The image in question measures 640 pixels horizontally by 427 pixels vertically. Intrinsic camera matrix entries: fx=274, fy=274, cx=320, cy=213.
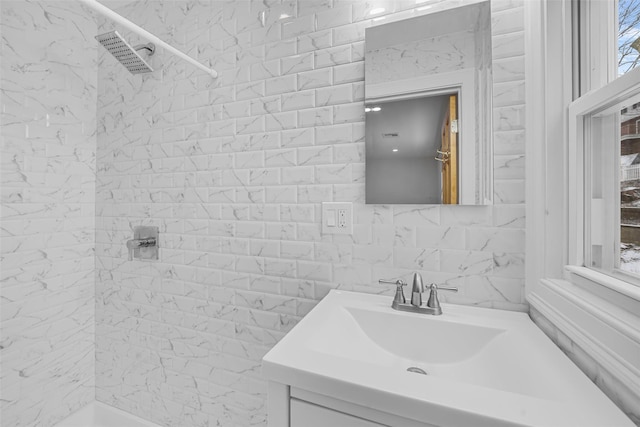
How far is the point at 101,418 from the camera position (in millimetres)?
1643

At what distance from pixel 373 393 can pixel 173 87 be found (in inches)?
64.7

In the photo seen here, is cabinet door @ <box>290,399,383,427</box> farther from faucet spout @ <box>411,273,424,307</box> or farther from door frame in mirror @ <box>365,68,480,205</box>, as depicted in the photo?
door frame in mirror @ <box>365,68,480,205</box>

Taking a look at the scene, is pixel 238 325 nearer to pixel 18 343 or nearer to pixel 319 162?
pixel 319 162

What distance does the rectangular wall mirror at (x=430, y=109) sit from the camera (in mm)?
949

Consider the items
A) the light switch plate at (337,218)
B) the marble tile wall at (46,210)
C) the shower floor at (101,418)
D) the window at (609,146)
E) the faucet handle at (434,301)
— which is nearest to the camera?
the window at (609,146)

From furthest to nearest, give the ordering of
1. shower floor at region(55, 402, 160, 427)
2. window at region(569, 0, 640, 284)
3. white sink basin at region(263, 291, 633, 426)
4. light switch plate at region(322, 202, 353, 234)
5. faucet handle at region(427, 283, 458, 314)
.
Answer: shower floor at region(55, 402, 160, 427), light switch plate at region(322, 202, 353, 234), faucet handle at region(427, 283, 458, 314), window at region(569, 0, 640, 284), white sink basin at region(263, 291, 633, 426)

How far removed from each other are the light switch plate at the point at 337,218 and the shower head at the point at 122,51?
1097 millimetres

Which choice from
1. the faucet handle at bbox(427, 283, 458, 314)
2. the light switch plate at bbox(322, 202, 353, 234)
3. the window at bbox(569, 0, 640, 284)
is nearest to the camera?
the window at bbox(569, 0, 640, 284)

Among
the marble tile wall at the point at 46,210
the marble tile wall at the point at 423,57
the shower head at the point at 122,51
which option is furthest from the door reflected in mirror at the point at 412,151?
the marble tile wall at the point at 46,210

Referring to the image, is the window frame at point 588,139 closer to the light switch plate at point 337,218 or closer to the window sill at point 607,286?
the window sill at point 607,286

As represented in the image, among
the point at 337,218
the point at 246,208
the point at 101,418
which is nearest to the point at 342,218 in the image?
the point at 337,218

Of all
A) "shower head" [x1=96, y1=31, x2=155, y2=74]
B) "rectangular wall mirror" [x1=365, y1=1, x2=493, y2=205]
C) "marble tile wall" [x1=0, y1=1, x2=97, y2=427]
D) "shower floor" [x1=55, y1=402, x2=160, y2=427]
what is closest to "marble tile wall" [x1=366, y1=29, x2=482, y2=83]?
"rectangular wall mirror" [x1=365, y1=1, x2=493, y2=205]

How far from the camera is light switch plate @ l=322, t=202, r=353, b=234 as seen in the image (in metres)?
1.13

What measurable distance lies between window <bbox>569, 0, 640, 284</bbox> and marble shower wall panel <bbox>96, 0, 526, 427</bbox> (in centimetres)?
18
